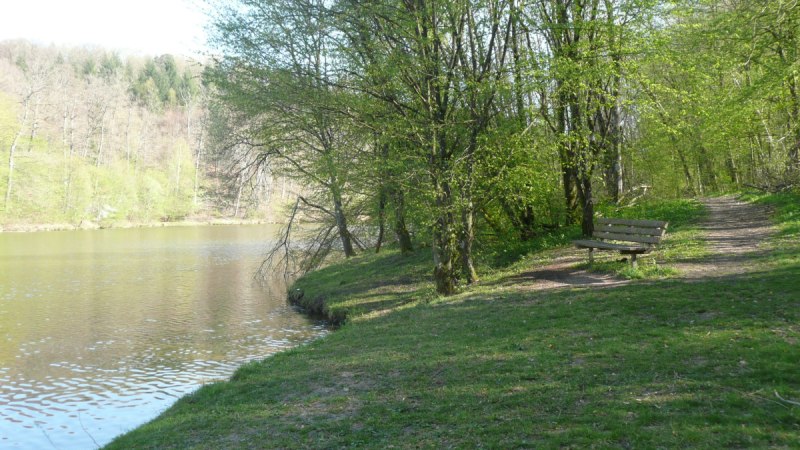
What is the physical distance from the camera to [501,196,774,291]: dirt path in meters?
11.3

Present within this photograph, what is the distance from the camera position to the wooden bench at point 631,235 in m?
12.0

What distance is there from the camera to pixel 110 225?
70.6 m

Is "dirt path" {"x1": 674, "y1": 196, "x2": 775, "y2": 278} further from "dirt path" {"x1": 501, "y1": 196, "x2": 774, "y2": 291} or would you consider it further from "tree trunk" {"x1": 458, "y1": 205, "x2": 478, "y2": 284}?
"tree trunk" {"x1": 458, "y1": 205, "x2": 478, "y2": 284}

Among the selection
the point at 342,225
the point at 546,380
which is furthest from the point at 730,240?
the point at 342,225

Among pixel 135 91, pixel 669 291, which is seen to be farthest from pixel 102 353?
pixel 135 91

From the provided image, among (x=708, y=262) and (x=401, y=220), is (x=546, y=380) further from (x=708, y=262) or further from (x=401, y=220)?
(x=401, y=220)

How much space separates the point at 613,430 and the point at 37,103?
86.6m

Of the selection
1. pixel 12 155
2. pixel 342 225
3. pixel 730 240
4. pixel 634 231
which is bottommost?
pixel 730 240

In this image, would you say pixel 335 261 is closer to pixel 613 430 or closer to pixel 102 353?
pixel 102 353

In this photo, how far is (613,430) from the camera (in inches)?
201

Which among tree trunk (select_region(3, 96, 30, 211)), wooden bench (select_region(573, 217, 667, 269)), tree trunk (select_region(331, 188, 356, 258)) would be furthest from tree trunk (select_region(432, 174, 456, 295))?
tree trunk (select_region(3, 96, 30, 211))

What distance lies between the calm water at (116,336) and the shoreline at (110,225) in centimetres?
2810

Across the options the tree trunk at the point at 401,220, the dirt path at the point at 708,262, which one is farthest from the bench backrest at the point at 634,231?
the tree trunk at the point at 401,220

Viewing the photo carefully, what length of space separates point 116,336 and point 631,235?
14.4 metres
